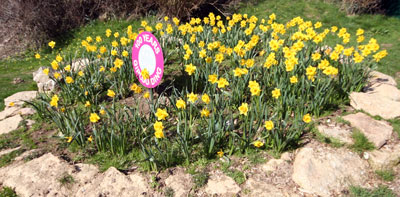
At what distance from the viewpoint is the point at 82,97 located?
4273mm

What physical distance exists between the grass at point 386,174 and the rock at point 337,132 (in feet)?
1.36

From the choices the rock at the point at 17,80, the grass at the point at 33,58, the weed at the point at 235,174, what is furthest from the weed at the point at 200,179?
the rock at the point at 17,80

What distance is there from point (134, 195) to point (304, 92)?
2.50 meters

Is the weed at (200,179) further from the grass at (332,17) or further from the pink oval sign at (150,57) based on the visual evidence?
the grass at (332,17)

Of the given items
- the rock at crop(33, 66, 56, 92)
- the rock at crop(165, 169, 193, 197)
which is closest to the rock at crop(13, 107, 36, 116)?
the rock at crop(33, 66, 56, 92)

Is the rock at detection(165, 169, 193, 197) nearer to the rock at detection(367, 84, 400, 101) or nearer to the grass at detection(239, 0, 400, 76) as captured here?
the rock at detection(367, 84, 400, 101)

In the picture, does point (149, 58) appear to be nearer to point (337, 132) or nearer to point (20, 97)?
point (337, 132)

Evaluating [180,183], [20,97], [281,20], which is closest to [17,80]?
[20,97]

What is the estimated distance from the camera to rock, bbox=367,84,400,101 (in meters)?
4.11

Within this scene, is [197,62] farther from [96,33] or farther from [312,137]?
[96,33]

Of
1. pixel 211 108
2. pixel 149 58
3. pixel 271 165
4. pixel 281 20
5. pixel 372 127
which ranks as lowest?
pixel 271 165

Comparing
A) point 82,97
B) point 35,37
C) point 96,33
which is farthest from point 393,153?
point 35,37

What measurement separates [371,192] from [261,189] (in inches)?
42.3

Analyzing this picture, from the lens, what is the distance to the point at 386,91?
165 inches
